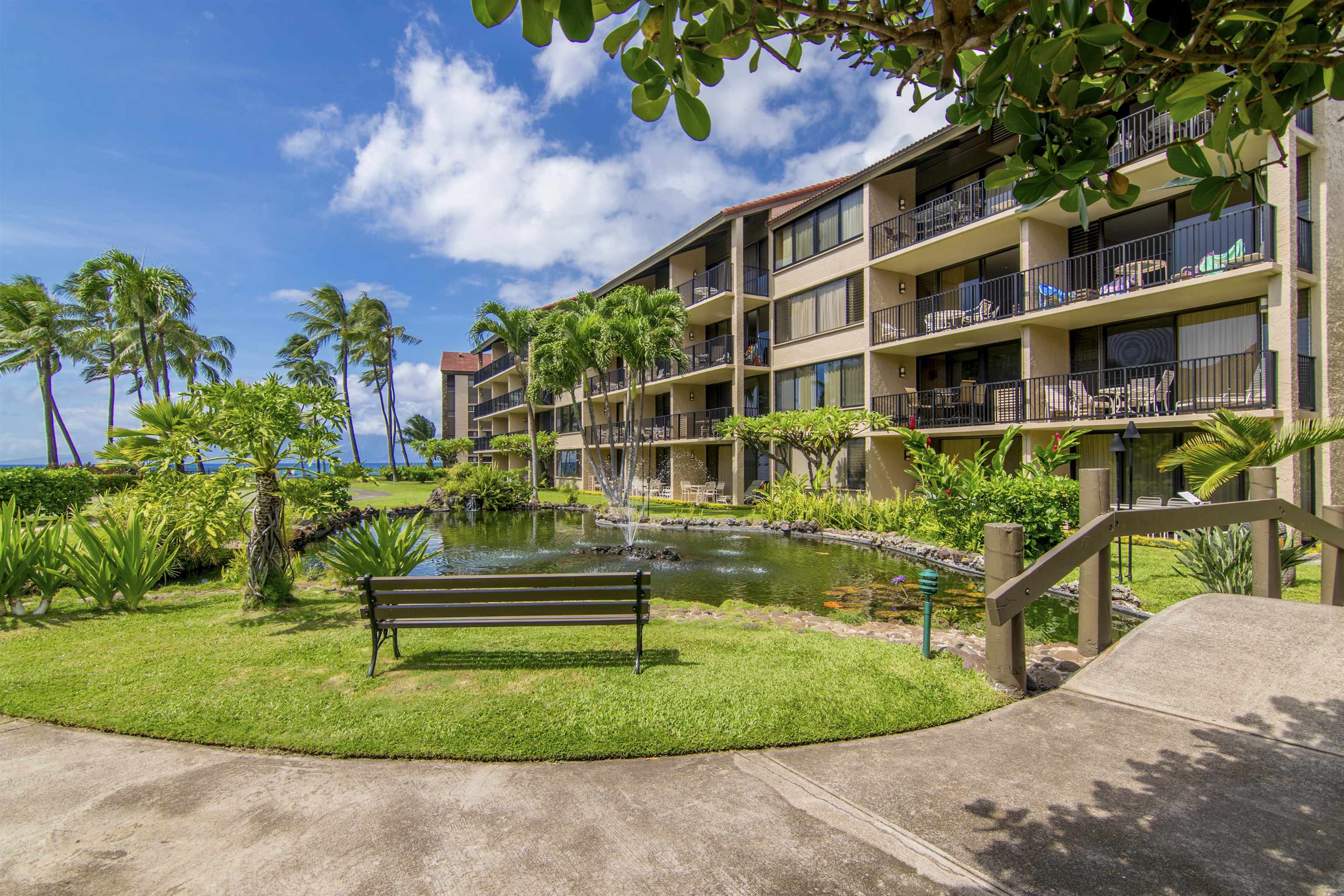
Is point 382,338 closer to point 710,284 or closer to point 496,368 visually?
point 496,368

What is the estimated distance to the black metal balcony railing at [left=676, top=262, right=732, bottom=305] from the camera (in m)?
27.9

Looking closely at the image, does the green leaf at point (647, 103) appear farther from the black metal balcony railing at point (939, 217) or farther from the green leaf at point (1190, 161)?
the black metal balcony railing at point (939, 217)

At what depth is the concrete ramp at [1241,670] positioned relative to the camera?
13.7 ft

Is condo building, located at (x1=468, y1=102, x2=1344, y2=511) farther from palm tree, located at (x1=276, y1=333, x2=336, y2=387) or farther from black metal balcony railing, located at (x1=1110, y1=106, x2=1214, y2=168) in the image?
palm tree, located at (x1=276, y1=333, x2=336, y2=387)

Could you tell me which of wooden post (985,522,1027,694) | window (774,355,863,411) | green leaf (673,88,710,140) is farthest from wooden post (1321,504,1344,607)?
window (774,355,863,411)

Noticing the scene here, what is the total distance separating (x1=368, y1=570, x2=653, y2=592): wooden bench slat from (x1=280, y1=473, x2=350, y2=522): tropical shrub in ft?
8.49

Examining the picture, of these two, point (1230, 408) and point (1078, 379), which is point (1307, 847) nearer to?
point (1230, 408)

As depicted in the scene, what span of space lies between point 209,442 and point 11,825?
4985mm

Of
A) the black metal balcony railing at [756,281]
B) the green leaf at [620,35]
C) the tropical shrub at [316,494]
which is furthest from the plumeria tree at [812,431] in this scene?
the green leaf at [620,35]

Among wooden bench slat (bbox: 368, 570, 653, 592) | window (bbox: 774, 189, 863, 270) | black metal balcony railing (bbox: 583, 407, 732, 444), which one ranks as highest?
window (bbox: 774, 189, 863, 270)

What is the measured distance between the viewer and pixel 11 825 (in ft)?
10.5

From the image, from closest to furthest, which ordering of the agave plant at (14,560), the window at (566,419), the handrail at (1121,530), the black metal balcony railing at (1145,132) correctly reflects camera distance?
the handrail at (1121,530) < the agave plant at (14,560) < the black metal balcony railing at (1145,132) < the window at (566,419)

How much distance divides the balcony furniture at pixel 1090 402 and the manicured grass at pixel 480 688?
12923 millimetres

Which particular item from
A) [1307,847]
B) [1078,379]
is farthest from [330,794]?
[1078,379]
